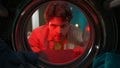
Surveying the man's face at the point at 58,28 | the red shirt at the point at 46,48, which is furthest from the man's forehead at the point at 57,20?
the red shirt at the point at 46,48

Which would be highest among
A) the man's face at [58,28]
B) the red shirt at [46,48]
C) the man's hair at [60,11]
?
the man's hair at [60,11]

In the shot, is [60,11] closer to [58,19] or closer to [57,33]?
[58,19]

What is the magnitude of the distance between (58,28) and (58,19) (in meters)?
0.06

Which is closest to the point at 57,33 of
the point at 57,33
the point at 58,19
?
the point at 57,33

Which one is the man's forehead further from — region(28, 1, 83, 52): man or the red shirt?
the red shirt

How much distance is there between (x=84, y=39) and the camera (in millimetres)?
2035

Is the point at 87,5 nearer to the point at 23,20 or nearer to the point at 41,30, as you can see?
the point at 23,20

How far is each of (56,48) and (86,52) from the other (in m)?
0.55

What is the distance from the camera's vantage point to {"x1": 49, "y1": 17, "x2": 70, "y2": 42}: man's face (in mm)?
1812

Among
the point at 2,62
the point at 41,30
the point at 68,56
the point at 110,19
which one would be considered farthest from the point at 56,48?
the point at 2,62

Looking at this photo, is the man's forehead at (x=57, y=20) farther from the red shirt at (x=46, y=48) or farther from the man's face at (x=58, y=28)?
the red shirt at (x=46, y=48)

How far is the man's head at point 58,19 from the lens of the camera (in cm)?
179

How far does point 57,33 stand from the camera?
190 cm

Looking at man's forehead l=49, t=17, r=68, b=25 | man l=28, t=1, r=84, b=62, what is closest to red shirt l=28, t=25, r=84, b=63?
man l=28, t=1, r=84, b=62
